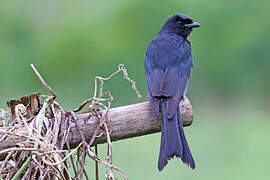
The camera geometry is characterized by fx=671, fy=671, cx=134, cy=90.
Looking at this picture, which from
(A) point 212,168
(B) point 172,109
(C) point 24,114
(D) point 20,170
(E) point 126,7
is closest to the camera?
(D) point 20,170

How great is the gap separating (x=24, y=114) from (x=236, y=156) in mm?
5159

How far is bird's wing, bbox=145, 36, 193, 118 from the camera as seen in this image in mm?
4086

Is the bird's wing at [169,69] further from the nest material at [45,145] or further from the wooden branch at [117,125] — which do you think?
the nest material at [45,145]

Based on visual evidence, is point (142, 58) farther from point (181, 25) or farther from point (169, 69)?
point (169, 69)

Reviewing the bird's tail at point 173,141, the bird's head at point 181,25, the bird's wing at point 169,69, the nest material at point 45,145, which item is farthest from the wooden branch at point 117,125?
the bird's head at point 181,25

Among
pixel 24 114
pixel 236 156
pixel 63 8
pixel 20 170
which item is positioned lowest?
pixel 236 156

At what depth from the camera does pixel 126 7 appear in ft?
30.1

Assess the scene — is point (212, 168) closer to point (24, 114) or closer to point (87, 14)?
point (87, 14)

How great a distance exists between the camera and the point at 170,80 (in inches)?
169

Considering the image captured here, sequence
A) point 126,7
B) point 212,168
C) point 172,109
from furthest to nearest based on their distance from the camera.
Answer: point 126,7
point 212,168
point 172,109

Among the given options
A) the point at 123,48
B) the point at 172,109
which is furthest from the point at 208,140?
the point at 172,109

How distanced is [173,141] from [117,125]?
0.77 meters

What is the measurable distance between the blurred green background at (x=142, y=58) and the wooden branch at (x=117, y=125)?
4.33 metres

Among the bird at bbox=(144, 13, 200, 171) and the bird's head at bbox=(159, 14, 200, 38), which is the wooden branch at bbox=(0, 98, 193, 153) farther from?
the bird's head at bbox=(159, 14, 200, 38)
